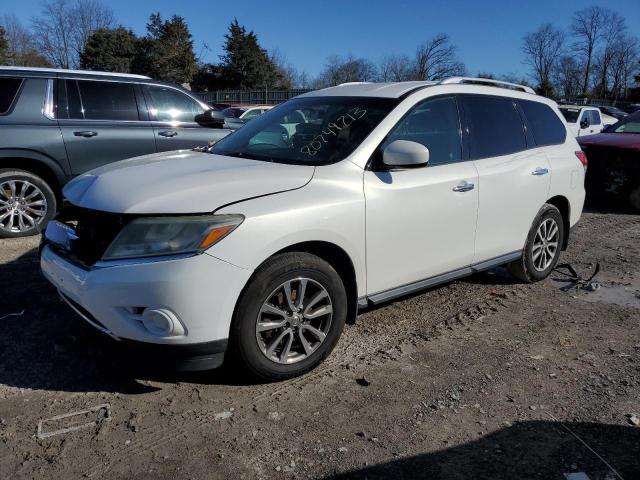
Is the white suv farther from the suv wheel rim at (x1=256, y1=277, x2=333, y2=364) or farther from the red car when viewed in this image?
the red car

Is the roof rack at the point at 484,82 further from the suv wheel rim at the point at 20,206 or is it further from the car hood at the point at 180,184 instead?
the suv wheel rim at the point at 20,206

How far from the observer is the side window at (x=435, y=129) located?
3.82 meters

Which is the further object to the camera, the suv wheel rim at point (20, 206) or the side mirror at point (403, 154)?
the suv wheel rim at point (20, 206)

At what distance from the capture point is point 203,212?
112 inches

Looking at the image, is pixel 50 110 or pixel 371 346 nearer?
pixel 371 346

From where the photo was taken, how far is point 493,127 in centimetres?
453

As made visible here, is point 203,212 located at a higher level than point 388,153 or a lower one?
lower

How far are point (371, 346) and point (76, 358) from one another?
Result: 194 centimetres

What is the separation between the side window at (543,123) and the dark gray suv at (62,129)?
3617 mm

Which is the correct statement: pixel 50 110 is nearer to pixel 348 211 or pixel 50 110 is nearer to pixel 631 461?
pixel 348 211

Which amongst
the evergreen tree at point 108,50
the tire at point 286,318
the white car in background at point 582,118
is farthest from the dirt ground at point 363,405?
the evergreen tree at point 108,50

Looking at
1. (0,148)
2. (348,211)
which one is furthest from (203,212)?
(0,148)

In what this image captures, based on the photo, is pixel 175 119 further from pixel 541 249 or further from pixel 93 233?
pixel 541 249

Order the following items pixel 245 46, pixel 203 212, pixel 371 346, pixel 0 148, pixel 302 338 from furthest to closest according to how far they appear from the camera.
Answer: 1. pixel 245 46
2. pixel 0 148
3. pixel 371 346
4. pixel 302 338
5. pixel 203 212
